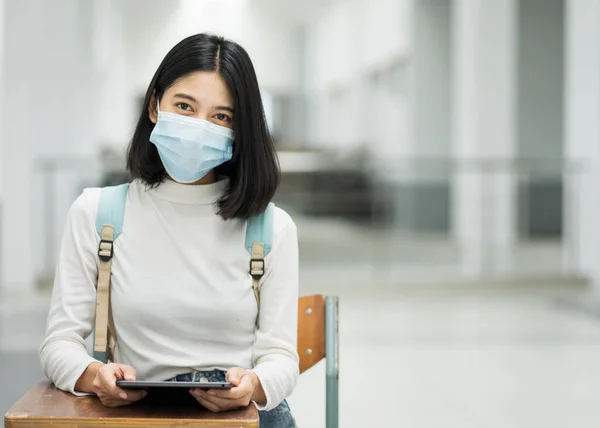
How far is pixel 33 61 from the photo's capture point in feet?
23.5

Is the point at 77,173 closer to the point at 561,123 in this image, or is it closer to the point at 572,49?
the point at 572,49

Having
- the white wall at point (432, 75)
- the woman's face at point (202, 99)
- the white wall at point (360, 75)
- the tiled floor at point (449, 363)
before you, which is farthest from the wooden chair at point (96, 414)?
the white wall at point (432, 75)

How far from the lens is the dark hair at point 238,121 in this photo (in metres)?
1.83

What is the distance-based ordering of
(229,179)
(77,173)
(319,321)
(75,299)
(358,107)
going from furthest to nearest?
(358,107)
(77,173)
(319,321)
(229,179)
(75,299)

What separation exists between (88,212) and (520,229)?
763cm

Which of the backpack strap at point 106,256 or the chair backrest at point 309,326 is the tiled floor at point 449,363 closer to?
the chair backrest at point 309,326

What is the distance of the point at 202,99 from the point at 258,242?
1.07 feet

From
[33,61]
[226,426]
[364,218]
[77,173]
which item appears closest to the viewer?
[226,426]

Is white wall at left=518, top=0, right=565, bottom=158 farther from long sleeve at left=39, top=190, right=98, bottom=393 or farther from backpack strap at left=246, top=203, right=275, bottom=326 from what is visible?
long sleeve at left=39, top=190, right=98, bottom=393

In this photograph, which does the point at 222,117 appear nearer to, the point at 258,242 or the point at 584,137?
the point at 258,242

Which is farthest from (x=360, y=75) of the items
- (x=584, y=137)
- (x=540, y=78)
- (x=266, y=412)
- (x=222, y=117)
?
(x=266, y=412)

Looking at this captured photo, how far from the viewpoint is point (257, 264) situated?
1849 millimetres

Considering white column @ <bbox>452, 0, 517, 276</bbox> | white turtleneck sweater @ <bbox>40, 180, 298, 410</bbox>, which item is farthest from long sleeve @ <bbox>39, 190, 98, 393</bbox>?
white column @ <bbox>452, 0, 517, 276</bbox>

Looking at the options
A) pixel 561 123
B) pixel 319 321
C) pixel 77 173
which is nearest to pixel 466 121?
pixel 561 123
